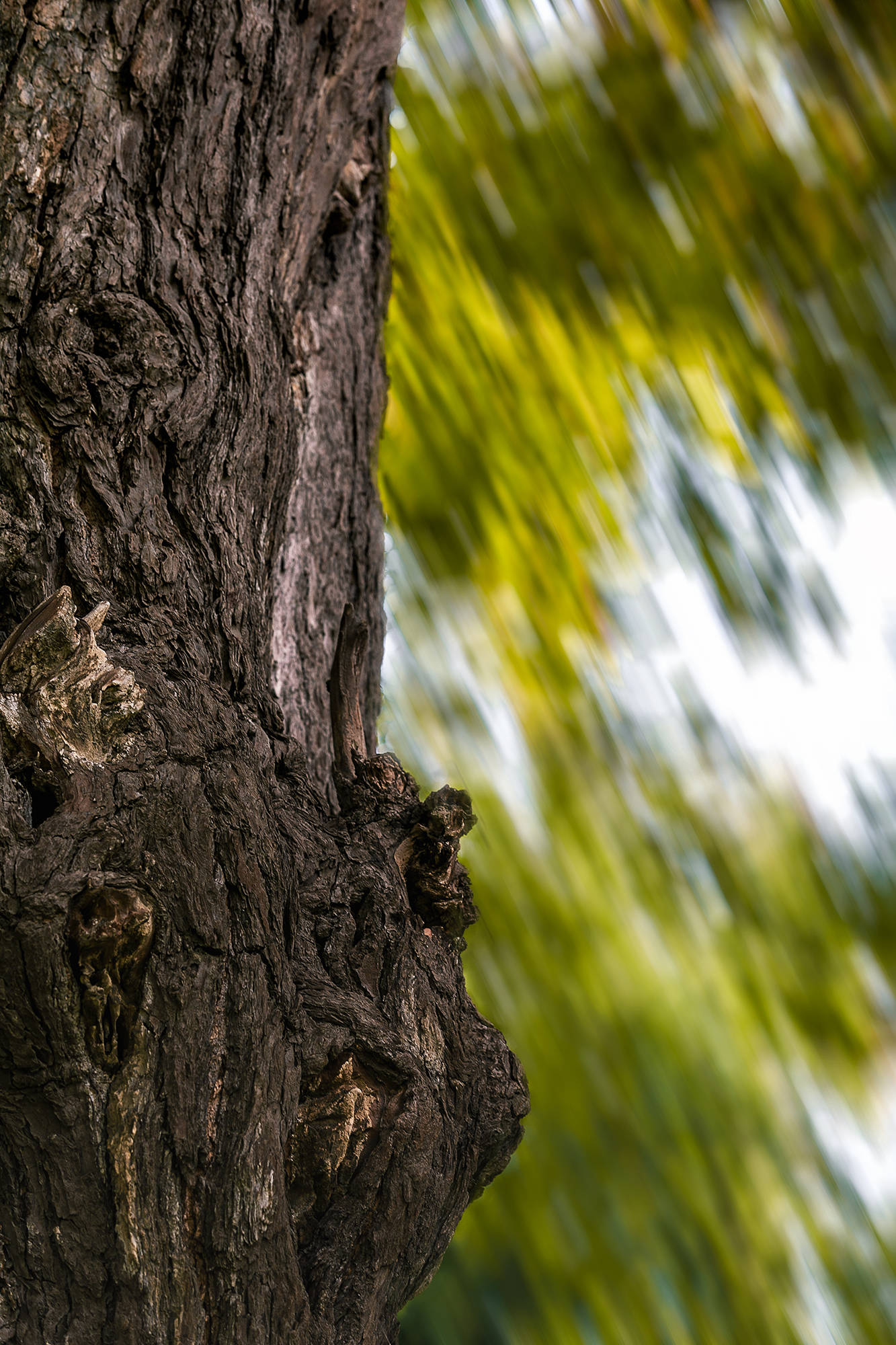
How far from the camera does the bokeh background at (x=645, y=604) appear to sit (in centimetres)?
170

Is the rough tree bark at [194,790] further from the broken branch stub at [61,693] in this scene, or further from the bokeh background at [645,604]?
the bokeh background at [645,604]

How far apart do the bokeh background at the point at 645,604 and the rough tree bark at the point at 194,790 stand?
0.67 meters

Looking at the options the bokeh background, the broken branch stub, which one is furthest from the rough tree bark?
the bokeh background

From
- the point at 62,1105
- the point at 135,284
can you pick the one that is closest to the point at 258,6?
the point at 135,284

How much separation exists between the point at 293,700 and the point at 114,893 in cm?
50

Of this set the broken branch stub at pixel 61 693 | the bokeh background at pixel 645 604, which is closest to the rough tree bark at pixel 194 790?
the broken branch stub at pixel 61 693

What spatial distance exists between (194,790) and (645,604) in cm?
126

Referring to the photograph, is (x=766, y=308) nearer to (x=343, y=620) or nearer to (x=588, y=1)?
(x=588, y=1)

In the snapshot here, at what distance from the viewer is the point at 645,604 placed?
188 centimetres

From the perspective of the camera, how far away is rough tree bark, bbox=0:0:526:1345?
0.67 m

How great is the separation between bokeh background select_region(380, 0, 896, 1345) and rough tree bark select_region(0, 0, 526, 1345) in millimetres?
669

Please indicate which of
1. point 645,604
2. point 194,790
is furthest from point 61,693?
point 645,604

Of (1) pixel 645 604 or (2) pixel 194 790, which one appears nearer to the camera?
(2) pixel 194 790

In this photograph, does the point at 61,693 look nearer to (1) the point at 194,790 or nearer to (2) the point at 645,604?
(1) the point at 194,790
